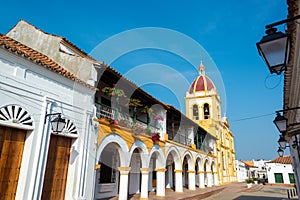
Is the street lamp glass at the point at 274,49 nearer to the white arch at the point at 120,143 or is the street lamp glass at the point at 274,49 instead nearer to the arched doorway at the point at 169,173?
the white arch at the point at 120,143

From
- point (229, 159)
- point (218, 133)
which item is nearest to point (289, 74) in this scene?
point (218, 133)

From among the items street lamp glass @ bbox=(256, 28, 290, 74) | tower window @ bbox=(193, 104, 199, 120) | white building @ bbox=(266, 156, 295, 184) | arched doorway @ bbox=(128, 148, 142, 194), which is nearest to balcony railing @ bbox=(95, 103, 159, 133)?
arched doorway @ bbox=(128, 148, 142, 194)

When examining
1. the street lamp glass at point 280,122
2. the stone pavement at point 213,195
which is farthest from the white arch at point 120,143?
the street lamp glass at point 280,122

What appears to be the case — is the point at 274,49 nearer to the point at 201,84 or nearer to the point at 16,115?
the point at 16,115

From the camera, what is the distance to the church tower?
102 feet

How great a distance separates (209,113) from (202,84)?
5.03 m

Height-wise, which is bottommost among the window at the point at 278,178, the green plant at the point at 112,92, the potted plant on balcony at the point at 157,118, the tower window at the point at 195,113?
the window at the point at 278,178

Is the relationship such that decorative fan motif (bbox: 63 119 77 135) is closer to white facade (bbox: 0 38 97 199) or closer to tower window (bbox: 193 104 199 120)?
white facade (bbox: 0 38 97 199)

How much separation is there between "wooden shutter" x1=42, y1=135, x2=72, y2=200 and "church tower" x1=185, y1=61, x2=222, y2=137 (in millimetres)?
25238

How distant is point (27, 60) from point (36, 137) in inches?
97.0

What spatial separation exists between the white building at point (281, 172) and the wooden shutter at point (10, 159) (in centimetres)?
3432

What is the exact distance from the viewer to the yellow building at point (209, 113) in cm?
3087

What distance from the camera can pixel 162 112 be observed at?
1490cm

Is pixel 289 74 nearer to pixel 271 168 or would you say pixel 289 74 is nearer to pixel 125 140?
pixel 125 140
